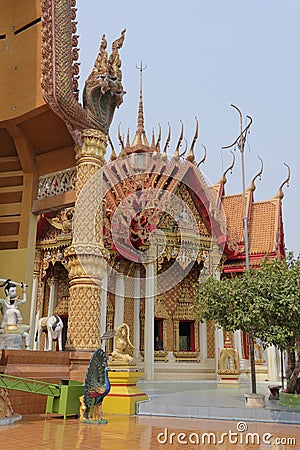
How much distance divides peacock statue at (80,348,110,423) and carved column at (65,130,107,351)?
1639mm

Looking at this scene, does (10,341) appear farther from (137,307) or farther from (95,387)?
(137,307)

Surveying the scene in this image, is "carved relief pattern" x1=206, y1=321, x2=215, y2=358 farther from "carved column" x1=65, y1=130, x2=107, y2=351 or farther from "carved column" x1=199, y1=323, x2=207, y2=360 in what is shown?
"carved column" x1=65, y1=130, x2=107, y2=351

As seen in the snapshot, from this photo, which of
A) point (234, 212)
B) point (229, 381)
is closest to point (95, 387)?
point (229, 381)

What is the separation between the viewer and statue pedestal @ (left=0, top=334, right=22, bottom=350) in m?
6.83

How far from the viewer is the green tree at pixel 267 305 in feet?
21.4

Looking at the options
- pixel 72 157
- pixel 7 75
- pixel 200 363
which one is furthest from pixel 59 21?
pixel 200 363

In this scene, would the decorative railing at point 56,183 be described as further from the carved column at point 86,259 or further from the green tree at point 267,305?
the green tree at point 267,305

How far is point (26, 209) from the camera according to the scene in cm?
889

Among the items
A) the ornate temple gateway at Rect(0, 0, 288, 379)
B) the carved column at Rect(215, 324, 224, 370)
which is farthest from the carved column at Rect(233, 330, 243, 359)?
the carved column at Rect(215, 324, 224, 370)

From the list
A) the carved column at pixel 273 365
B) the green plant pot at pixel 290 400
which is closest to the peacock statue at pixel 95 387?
the green plant pot at pixel 290 400

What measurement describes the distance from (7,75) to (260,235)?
499 inches

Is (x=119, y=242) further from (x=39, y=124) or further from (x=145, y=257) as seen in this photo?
(x=39, y=124)

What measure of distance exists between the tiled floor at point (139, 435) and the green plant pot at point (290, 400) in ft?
2.56

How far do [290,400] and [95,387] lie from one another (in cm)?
302
